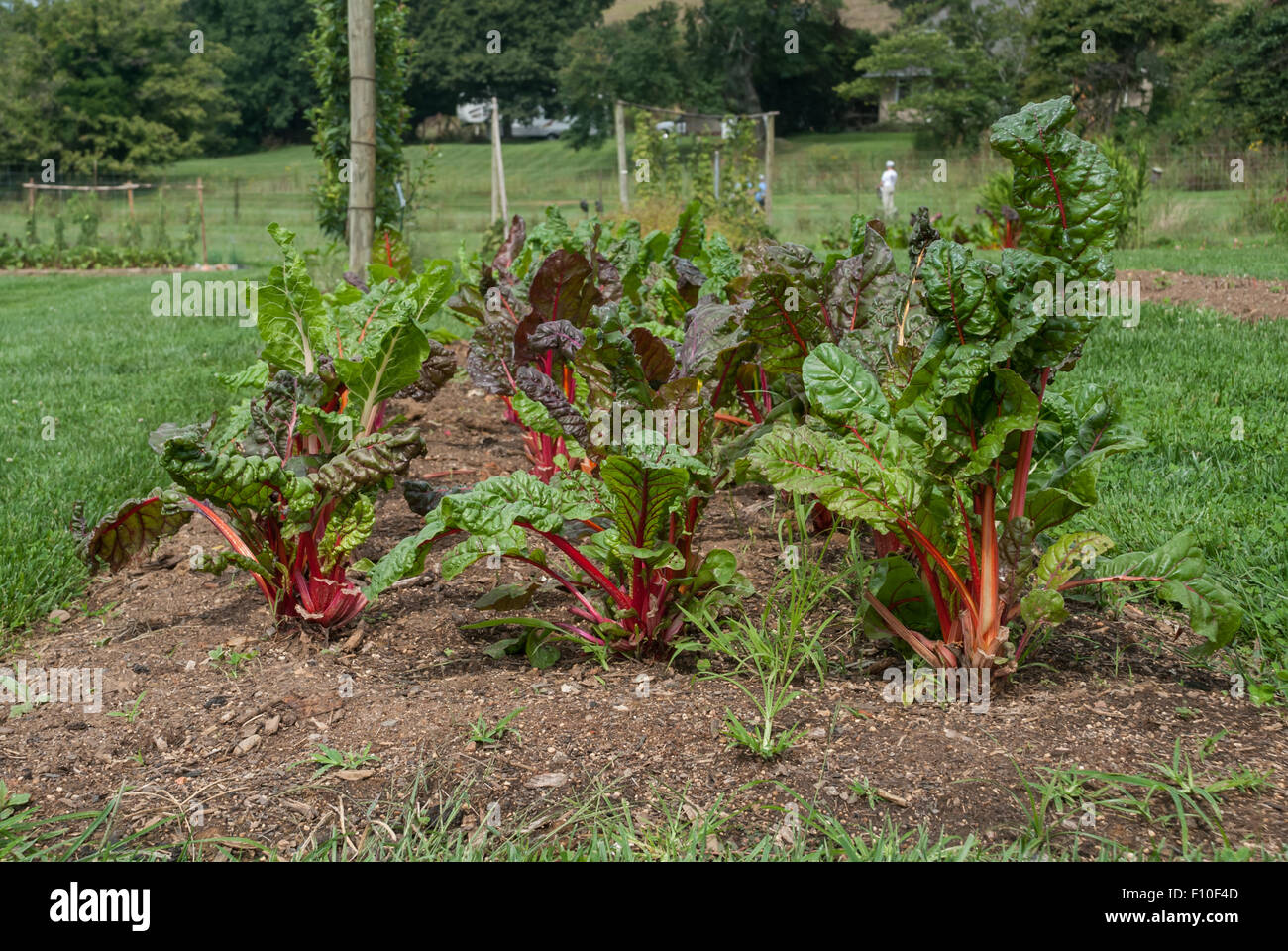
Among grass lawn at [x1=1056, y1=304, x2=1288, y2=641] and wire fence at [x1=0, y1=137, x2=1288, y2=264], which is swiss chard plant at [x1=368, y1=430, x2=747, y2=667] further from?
wire fence at [x1=0, y1=137, x2=1288, y2=264]

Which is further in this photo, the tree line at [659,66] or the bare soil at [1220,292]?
the tree line at [659,66]

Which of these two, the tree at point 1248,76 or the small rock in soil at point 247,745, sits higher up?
the tree at point 1248,76

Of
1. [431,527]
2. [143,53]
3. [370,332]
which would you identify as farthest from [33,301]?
[143,53]

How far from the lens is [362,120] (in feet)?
19.8

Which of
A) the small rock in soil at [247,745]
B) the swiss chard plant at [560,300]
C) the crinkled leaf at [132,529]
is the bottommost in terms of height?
the small rock in soil at [247,745]

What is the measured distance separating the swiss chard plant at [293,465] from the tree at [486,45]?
170 feet

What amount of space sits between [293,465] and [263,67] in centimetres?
5978

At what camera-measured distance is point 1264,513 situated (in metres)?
3.09

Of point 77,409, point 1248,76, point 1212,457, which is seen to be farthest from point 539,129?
point 1212,457

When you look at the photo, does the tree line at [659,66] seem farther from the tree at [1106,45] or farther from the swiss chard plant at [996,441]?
the swiss chard plant at [996,441]

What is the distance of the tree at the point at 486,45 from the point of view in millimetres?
51844

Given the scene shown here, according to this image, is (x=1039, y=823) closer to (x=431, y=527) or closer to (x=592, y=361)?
(x=431, y=527)

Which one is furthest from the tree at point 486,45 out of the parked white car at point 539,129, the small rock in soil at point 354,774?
the small rock in soil at point 354,774

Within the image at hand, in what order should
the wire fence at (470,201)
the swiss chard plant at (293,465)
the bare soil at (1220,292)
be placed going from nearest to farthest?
the swiss chard plant at (293,465) → the bare soil at (1220,292) → the wire fence at (470,201)
